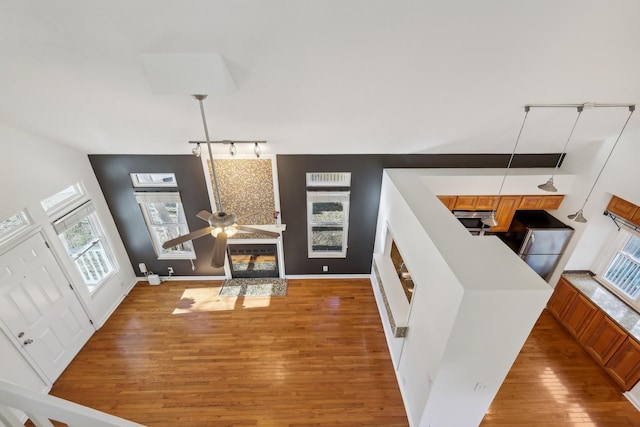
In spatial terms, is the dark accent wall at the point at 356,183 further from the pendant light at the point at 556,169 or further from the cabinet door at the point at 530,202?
the cabinet door at the point at 530,202

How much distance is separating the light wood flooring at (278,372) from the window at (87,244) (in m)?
0.76

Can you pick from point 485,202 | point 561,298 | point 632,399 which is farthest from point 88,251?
point 632,399

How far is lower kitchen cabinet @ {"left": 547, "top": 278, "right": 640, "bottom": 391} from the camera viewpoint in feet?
12.1

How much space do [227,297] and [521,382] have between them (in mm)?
4967

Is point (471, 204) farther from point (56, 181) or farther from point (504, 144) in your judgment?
point (56, 181)

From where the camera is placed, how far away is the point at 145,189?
16.2 feet

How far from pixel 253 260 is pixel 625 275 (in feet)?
20.5

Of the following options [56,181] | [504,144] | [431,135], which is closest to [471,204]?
[504,144]

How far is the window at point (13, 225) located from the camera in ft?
11.2

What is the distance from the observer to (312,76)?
2.45m

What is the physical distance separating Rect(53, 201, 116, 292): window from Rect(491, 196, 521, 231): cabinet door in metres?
6.89

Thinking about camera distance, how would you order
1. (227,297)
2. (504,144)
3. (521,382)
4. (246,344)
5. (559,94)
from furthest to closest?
(227,297), (246,344), (504,144), (521,382), (559,94)

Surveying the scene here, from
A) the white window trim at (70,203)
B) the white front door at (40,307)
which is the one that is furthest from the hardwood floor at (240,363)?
the white window trim at (70,203)

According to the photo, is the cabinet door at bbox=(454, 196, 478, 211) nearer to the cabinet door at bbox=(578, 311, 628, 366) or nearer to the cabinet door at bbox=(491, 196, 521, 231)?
the cabinet door at bbox=(491, 196, 521, 231)
